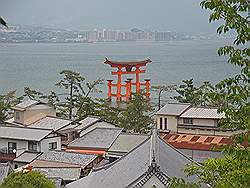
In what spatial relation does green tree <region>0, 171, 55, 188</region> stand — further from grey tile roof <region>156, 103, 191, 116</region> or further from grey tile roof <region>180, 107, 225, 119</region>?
grey tile roof <region>156, 103, 191, 116</region>

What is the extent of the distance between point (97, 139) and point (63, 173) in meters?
4.88

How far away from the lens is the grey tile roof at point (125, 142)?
1697 centimetres

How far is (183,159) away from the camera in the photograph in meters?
11.4

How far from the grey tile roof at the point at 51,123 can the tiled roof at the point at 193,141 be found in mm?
4281

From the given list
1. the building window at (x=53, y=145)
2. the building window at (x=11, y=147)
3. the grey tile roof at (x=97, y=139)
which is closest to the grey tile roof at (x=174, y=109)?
the grey tile roof at (x=97, y=139)

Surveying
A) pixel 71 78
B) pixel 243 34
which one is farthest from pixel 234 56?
pixel 71 78

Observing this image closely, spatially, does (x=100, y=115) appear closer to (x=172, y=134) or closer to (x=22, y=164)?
(x=172, y=134)

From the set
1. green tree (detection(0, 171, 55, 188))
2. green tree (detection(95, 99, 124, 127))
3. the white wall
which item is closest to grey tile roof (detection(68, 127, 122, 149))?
green tree (detection(95, 99, 124, 127))

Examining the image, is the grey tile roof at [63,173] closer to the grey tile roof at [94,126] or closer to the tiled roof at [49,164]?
the tiled roof at [49,164]

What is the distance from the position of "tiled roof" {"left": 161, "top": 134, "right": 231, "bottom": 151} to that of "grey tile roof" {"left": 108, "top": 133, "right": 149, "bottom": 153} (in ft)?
4.09

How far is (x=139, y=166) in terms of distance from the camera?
10.2 meters

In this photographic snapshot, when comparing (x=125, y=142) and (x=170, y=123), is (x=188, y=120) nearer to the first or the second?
(x=170, y=123)

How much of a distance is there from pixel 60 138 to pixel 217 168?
48.4 ft

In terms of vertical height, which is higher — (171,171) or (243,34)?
(243,34)
